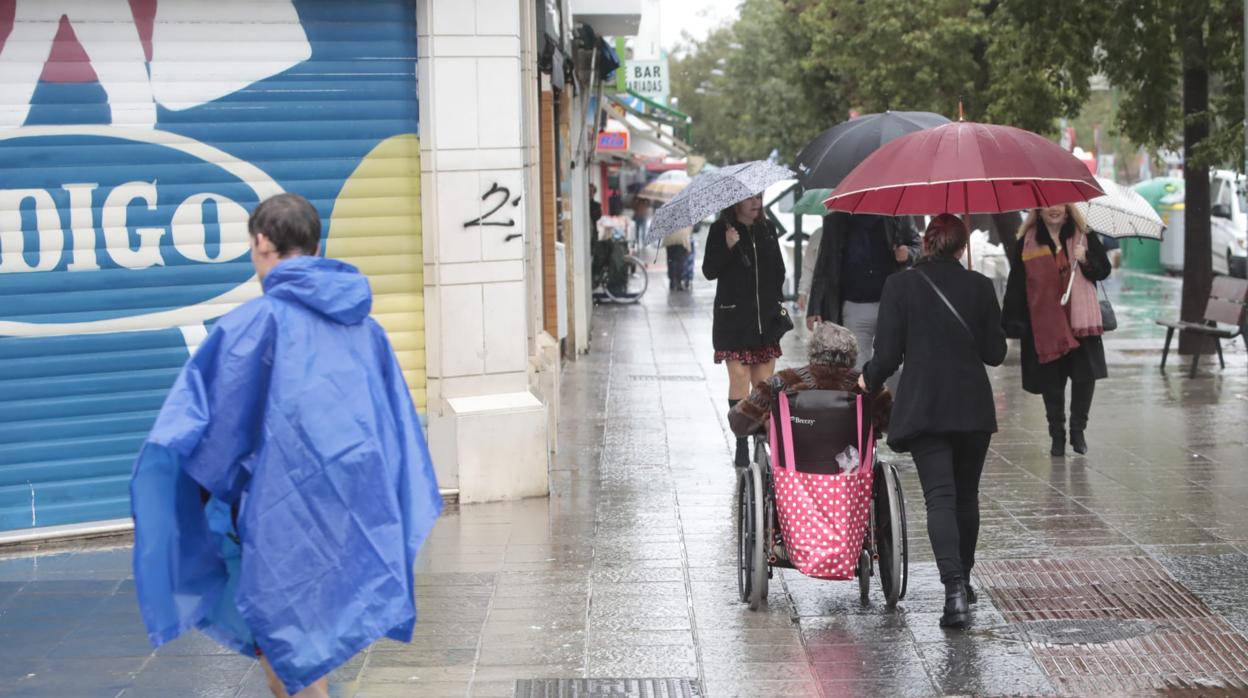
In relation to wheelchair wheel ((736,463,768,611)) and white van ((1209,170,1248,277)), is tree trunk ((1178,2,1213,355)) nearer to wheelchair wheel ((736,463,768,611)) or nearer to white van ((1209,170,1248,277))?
wheelchair wheel ((736,463,768,611))

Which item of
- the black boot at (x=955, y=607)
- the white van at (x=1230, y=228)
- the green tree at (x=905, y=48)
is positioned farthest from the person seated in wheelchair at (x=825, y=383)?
the white van at (x=1230, y=228)

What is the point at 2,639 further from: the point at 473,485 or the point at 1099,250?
the point at 1099,250

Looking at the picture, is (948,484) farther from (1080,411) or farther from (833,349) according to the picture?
(1080,411)

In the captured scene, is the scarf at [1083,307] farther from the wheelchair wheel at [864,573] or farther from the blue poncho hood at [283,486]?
the blue poncho hood at [283,486]

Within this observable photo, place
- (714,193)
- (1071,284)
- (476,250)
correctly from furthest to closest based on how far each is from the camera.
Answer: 1. (1071,284)
2. (714,193)
3. (476,250)

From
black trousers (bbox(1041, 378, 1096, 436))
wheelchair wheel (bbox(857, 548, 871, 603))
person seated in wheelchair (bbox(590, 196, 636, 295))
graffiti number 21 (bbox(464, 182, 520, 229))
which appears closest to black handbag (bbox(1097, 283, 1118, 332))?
black trousers (bbox(1041, 378, 1096, 436))

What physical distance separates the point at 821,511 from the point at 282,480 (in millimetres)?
2715

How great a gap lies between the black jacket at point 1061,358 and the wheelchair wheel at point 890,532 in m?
3.59

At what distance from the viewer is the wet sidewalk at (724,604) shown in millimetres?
5828

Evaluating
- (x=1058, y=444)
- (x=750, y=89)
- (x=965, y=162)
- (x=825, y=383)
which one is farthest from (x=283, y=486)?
(x=750, y=89)

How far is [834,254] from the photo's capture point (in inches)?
374

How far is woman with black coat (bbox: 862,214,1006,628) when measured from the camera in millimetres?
6340

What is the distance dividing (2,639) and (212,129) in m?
3.16

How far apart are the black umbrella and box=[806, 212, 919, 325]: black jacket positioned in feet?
1.25
